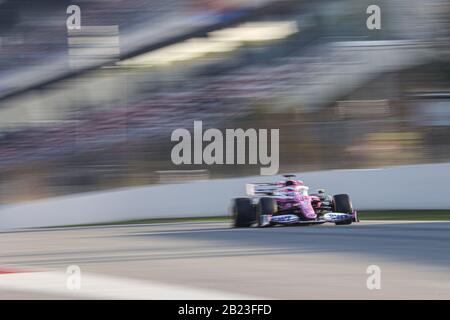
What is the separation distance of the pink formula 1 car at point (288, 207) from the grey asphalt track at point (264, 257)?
18cm

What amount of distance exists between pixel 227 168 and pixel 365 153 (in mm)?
2325

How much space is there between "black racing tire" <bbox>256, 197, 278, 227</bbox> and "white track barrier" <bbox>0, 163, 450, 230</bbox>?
10.2 ft

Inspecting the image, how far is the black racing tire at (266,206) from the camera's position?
402 inches

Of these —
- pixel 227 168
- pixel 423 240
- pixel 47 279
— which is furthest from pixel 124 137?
pixel 47 279

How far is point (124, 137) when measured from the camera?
1524 cm
